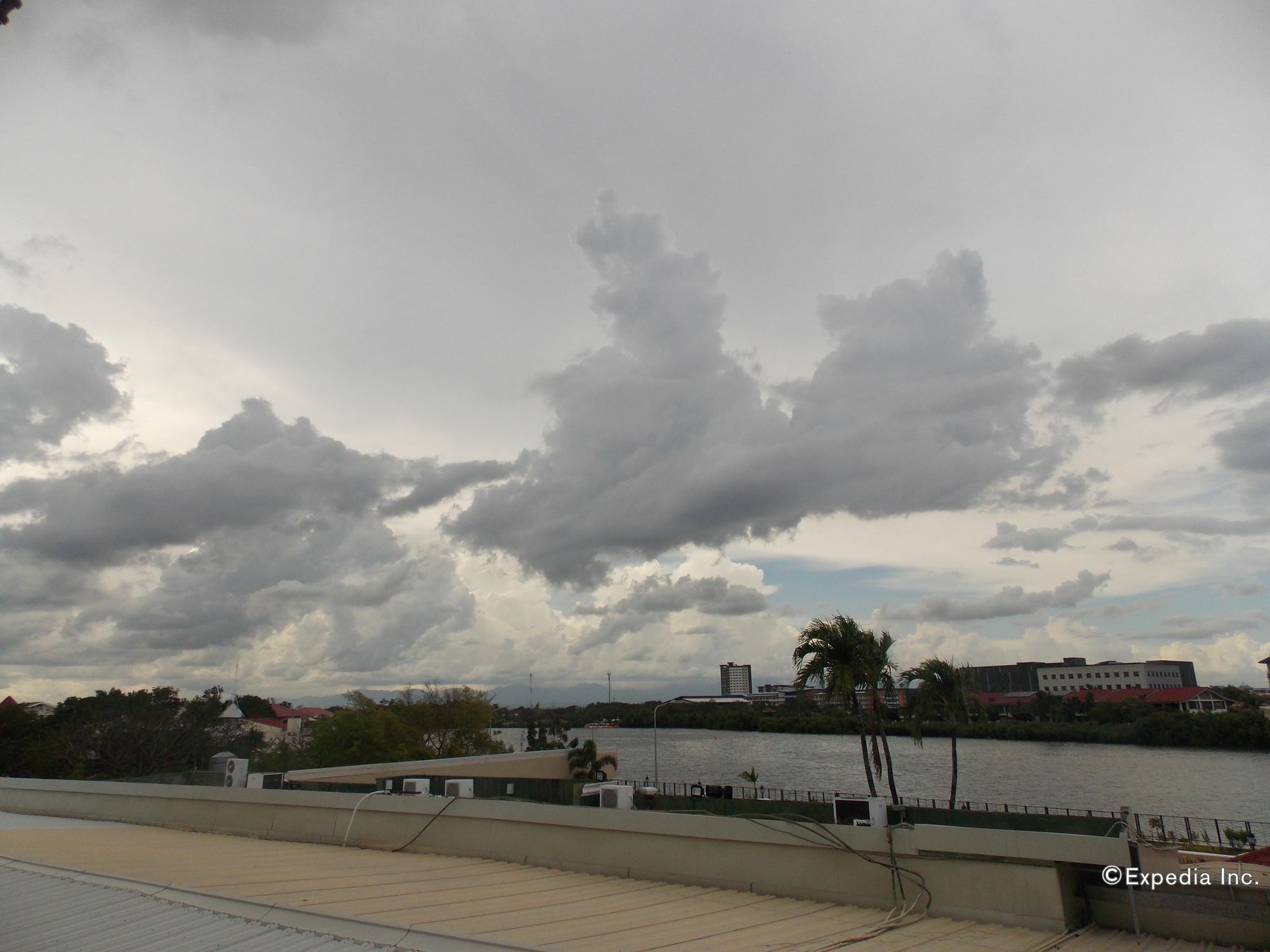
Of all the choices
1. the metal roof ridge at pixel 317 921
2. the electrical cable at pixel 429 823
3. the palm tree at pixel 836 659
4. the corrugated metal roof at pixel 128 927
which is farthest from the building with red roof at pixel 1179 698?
the corrugated metal roof at pixel 128 927

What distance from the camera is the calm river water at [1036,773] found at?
2584 inches

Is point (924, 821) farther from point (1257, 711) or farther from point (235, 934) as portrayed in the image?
point (1257, 711)

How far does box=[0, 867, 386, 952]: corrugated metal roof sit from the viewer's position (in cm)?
836

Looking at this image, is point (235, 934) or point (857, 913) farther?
point (857, 913)

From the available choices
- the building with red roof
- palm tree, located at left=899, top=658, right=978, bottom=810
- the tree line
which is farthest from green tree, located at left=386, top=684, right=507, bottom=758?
the building with red roof

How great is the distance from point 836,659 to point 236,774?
56.7 ft

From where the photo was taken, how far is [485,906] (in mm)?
10141

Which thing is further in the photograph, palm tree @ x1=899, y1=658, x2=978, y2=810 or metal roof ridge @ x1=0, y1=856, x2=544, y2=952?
palm tree @ x1=899, y1=658, x2=978, y2=810

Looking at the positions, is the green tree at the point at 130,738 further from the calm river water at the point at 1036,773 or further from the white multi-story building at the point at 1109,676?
the white multi-story building at the point at 1109,676

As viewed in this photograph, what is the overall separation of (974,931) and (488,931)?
5.59 meters

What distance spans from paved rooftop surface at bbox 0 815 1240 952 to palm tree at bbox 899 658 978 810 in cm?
1961

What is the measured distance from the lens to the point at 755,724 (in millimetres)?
180500

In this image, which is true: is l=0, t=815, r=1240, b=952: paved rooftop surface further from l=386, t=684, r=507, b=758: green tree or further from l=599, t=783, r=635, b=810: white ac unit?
l=386, t=684, r=507, b=758: green tree

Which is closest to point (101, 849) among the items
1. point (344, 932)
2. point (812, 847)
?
point (344, 932)
